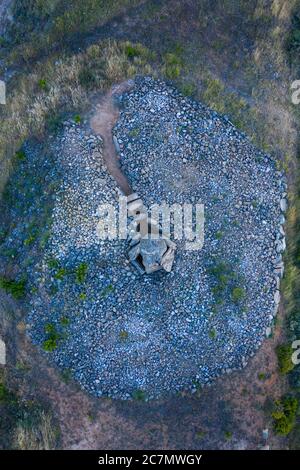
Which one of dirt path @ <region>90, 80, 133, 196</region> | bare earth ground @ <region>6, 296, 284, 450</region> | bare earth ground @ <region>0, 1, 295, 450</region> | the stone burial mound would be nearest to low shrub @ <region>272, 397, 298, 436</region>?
bare earth ground @ <region>0, 1, 295, 450</region>

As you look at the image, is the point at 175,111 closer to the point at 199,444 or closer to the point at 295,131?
the point at 295,131

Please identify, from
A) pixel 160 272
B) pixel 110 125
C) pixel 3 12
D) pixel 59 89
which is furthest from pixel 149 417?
pixel 3 12

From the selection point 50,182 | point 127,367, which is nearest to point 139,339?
point 127,367

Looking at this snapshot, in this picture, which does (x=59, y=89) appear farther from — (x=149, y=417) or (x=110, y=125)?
(x=149, y=417)

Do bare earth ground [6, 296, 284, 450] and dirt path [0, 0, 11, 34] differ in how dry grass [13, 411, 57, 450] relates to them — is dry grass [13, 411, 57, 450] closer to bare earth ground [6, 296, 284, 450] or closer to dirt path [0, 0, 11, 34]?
bare earth ground [6, 296, 284, 450]

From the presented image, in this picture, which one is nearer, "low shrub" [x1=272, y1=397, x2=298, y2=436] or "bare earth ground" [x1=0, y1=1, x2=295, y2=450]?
"bare earth ground" [x1=0, y1=1, x2=295, y2=450]

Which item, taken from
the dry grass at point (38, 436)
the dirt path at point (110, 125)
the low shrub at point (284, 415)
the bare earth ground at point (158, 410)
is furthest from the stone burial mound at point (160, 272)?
the low shrub at point (284, 415)
